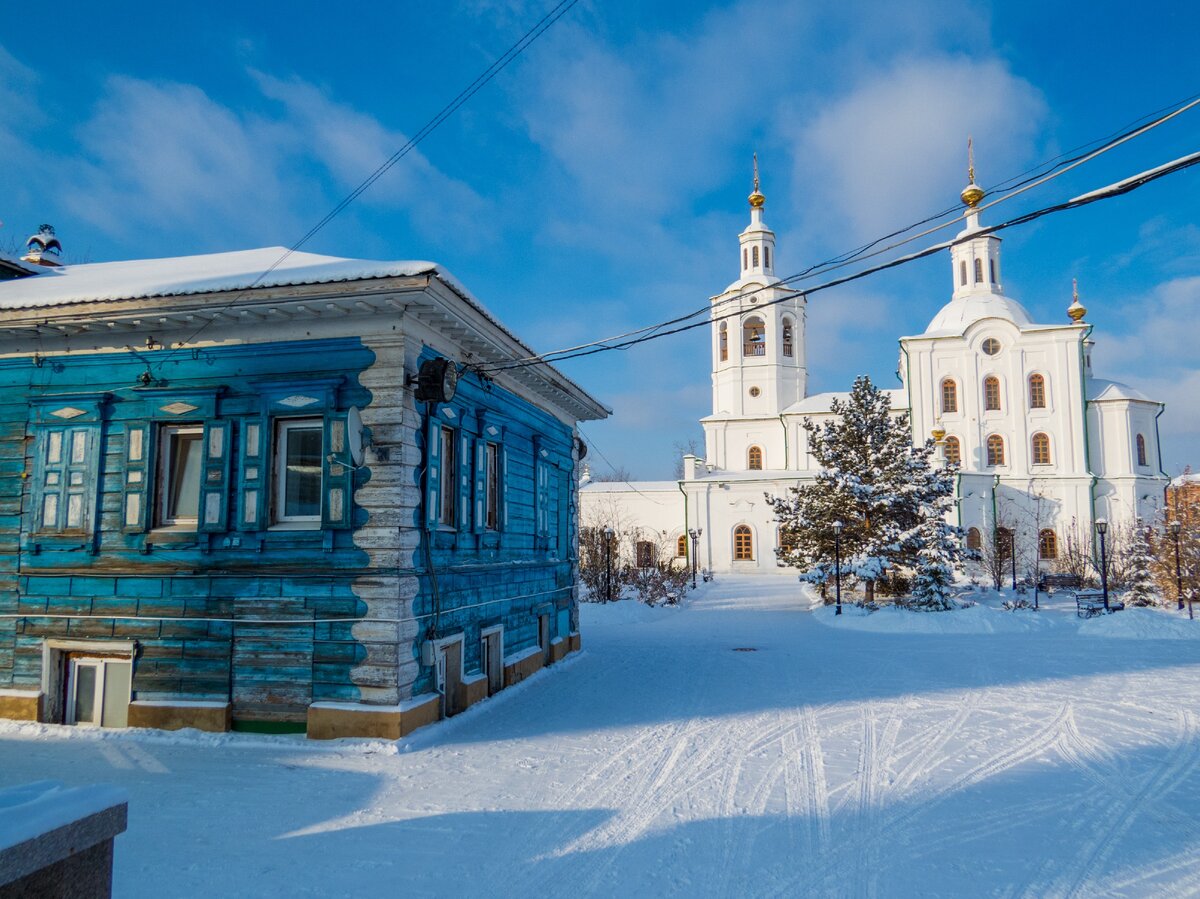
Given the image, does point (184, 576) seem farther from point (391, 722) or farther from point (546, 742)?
point (546, 742)

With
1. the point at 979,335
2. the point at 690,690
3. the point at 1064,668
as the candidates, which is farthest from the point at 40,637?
the point at 979,335

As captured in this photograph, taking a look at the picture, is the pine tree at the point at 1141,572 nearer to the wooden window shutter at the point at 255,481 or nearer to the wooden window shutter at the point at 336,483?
the wooden window shutter at the point at 336,483

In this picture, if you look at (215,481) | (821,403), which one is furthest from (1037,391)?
(215,481)

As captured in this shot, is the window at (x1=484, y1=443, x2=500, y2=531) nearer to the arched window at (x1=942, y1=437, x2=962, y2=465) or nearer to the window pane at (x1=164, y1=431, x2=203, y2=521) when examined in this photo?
the window pane at (x1=164, y1=431, x2=203, y2=521)

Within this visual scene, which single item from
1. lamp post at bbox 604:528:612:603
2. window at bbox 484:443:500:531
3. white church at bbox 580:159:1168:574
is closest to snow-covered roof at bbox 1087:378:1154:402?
white church at bbox 580:159:1168:574

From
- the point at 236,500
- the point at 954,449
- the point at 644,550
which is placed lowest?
the point at 644,550

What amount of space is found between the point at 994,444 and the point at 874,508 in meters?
18.7

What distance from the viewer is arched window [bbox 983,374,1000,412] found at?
132 feet

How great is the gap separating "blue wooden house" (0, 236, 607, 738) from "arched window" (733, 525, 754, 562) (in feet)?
106

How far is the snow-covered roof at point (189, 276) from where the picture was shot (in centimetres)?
828

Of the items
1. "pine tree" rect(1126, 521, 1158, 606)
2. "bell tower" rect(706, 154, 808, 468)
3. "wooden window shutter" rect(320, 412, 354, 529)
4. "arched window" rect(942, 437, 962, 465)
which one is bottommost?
"pine tree" rect(1126, 521, 1158, 606)

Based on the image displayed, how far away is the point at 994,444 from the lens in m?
40.0

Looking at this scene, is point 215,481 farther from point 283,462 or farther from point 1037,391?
point 1037,391

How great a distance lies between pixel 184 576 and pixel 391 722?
278 centimetres
